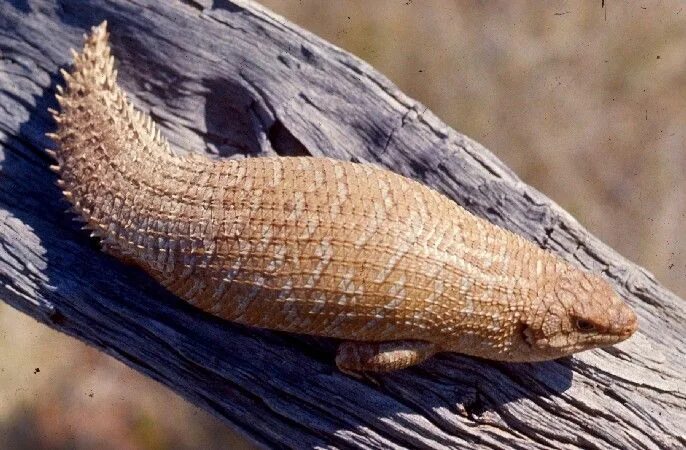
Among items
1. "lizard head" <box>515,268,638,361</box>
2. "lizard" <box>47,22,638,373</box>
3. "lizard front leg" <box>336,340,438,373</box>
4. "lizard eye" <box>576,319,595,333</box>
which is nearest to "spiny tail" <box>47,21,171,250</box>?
"lizard" <box>47,22,638,373</box>

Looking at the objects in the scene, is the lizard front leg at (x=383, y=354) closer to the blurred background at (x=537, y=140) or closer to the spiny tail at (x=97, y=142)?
the spiny tail at (x=97, y=142)

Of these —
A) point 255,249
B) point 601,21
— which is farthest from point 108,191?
point 601,21

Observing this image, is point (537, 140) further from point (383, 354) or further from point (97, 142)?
point (97, 142)

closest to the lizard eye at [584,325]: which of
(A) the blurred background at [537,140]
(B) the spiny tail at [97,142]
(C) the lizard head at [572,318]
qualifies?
(C) the lizard head at [572,318]

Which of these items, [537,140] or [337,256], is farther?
[537,140]

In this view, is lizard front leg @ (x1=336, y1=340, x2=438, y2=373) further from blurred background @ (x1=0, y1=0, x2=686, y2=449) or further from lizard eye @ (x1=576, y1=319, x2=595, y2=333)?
blurred background @ (x1=0, y1=0, x2=686, y2=449)

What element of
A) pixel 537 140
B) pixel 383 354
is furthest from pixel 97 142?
pixel 537 140
